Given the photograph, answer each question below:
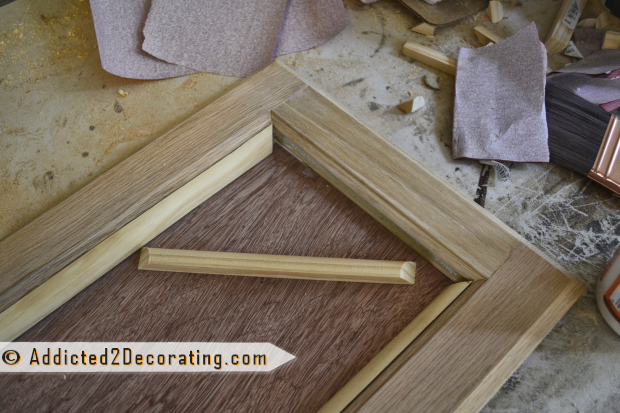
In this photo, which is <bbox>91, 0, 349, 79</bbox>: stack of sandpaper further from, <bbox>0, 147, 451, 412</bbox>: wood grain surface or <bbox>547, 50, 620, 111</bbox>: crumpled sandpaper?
<bbox>547, 50, 620, 111</bbox>: crumpled sandpaper

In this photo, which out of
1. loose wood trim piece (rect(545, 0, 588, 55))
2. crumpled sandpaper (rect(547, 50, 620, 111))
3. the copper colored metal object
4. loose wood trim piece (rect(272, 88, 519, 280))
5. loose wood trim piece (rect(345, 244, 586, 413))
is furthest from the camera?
loose wood trim piece (rect(545, 0, 588, 55))

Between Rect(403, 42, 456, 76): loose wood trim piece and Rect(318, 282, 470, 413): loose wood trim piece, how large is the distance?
608mm

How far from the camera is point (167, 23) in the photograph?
Answer: 1195mm

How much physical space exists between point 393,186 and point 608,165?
0.52 m

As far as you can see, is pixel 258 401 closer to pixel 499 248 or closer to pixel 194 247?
pixel 194 247

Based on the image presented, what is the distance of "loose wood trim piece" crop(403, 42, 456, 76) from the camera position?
1229mm

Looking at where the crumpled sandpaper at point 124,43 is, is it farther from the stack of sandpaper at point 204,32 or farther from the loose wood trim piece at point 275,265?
the loose wood trim piece at point 275,265

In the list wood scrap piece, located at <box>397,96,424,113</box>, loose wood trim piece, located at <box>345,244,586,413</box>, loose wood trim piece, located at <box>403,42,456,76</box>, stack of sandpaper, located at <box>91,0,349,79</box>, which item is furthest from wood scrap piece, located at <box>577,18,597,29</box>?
loose wood trim piece, located at <box>345,244,586,413</box>

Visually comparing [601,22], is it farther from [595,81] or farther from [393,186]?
[393,186]

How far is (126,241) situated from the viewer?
0.92 meters

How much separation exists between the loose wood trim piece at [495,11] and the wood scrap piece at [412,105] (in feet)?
1.26

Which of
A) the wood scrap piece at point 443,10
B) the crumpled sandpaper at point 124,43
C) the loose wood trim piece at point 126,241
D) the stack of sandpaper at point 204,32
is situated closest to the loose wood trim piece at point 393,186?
the loose wood trim piece at point 126,241

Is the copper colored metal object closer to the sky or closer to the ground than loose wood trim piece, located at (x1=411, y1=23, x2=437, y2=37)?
closer to the ground

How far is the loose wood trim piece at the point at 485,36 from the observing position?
4.19 ft
